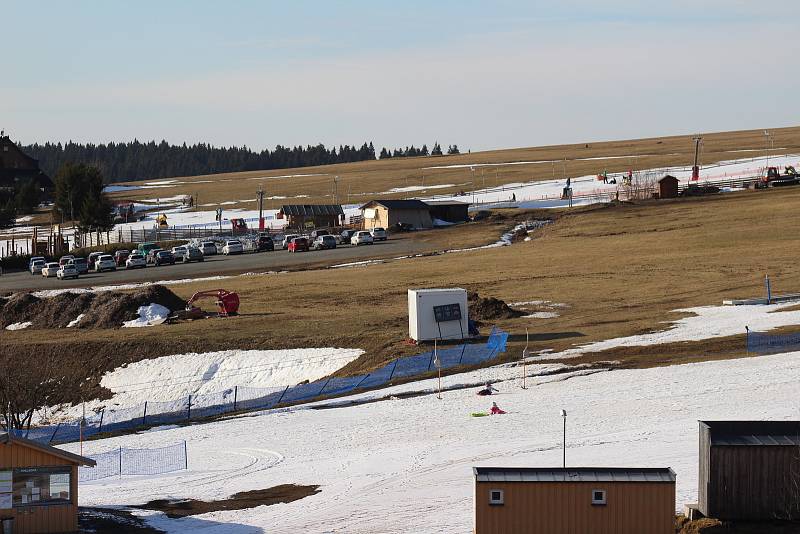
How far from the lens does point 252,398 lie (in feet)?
156

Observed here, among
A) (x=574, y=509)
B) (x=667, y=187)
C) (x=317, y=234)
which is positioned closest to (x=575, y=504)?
(x=574, y=509)

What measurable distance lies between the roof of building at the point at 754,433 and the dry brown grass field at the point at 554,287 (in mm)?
18415

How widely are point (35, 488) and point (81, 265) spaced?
61897 millimetres

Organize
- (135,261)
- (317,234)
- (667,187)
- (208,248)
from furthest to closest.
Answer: (667,187)
(317,234)
(208,248)
(135,261)

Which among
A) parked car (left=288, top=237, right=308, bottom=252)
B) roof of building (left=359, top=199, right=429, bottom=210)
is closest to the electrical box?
parked car (left=288, top=237, right=308, bottom=252)

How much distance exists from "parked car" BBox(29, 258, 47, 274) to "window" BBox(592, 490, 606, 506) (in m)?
71.7

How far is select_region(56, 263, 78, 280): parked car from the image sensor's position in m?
84.1

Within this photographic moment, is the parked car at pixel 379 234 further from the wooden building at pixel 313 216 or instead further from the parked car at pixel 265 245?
the wooden building at pixel 313 216

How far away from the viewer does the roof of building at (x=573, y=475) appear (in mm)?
25812

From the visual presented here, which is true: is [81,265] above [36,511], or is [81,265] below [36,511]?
above

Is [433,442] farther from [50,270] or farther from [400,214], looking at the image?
[400,214]

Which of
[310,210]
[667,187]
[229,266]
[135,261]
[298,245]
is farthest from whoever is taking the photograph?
[310,210]

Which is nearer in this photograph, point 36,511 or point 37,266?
point 36,511

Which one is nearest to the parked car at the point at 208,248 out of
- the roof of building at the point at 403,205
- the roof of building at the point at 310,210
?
the roof of building at the point at 403,205
